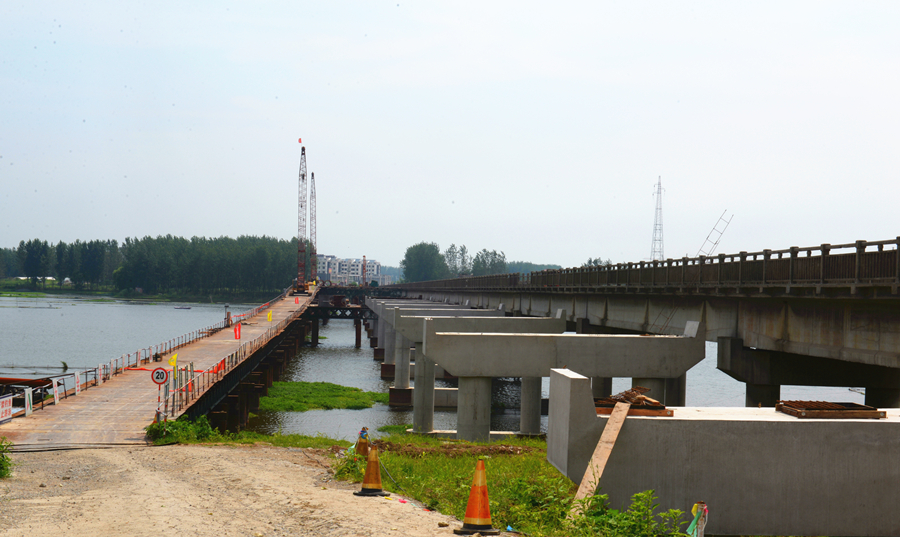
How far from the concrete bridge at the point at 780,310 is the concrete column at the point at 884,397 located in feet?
0.09

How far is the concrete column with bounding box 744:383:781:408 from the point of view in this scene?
2108cm

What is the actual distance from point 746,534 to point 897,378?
494 inches

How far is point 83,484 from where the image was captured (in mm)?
13680

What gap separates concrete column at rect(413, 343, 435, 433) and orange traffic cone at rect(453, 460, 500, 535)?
19644 mm

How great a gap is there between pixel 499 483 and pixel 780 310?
985 centimetres

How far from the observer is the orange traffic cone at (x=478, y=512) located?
32.5 ft

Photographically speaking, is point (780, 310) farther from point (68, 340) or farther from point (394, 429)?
point (68, 340)

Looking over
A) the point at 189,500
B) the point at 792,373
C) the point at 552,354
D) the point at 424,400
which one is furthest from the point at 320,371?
the point at 189,500

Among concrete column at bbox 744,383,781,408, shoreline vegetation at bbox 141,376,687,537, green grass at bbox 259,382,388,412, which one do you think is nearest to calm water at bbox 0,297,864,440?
green grass at bbox 259,382,388,412

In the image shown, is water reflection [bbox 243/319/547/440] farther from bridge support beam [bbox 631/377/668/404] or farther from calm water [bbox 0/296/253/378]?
calm water [bbox 0/296/253/378]

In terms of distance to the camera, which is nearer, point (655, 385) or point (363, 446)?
point (363, 446)

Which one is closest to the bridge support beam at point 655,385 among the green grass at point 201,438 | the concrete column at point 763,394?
the concrete column at point 763,394

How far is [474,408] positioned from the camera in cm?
2264

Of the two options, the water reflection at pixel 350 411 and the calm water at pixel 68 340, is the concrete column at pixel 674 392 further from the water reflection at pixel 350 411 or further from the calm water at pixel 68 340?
the calm water at pixel 68 340
